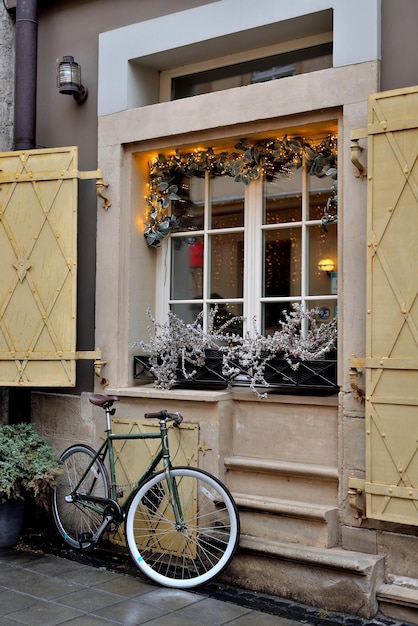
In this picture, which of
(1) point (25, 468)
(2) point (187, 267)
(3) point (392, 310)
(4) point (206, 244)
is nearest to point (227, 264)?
(4) point (206, 244)

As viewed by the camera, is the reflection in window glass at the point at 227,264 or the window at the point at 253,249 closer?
the window at the point at 253,249

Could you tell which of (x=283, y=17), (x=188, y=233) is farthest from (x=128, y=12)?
(x=188, y=233)

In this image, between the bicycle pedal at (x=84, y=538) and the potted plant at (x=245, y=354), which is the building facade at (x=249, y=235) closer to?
the potted plant at (x=245, y=354)

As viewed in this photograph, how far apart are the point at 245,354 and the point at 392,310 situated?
1204 millimetres

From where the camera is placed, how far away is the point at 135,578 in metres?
5.19

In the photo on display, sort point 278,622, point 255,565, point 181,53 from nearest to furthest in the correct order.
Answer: point 278,622 < point 255,565 < point 181,53

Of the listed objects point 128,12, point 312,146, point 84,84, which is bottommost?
point 312,146

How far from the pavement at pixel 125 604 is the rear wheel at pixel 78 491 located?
53 centimetres

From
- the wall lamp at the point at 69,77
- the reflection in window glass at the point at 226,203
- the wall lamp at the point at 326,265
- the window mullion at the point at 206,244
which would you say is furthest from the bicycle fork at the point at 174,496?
the wall lamp at the point at 69,77

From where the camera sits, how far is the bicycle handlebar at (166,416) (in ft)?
16.9

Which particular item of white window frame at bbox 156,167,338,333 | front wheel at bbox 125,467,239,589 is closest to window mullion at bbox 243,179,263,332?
white window frame at bbox 156,167,338,333

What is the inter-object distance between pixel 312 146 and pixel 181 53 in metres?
1.34

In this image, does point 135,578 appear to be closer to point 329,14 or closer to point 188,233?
point 188,233

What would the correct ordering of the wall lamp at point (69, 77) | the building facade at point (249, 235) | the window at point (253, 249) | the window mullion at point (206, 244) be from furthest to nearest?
the wall lamp at point (69, 77)
the window mullion at point (206, 244)
the window at point (253, 249)
the building facade at point (249, 235)
